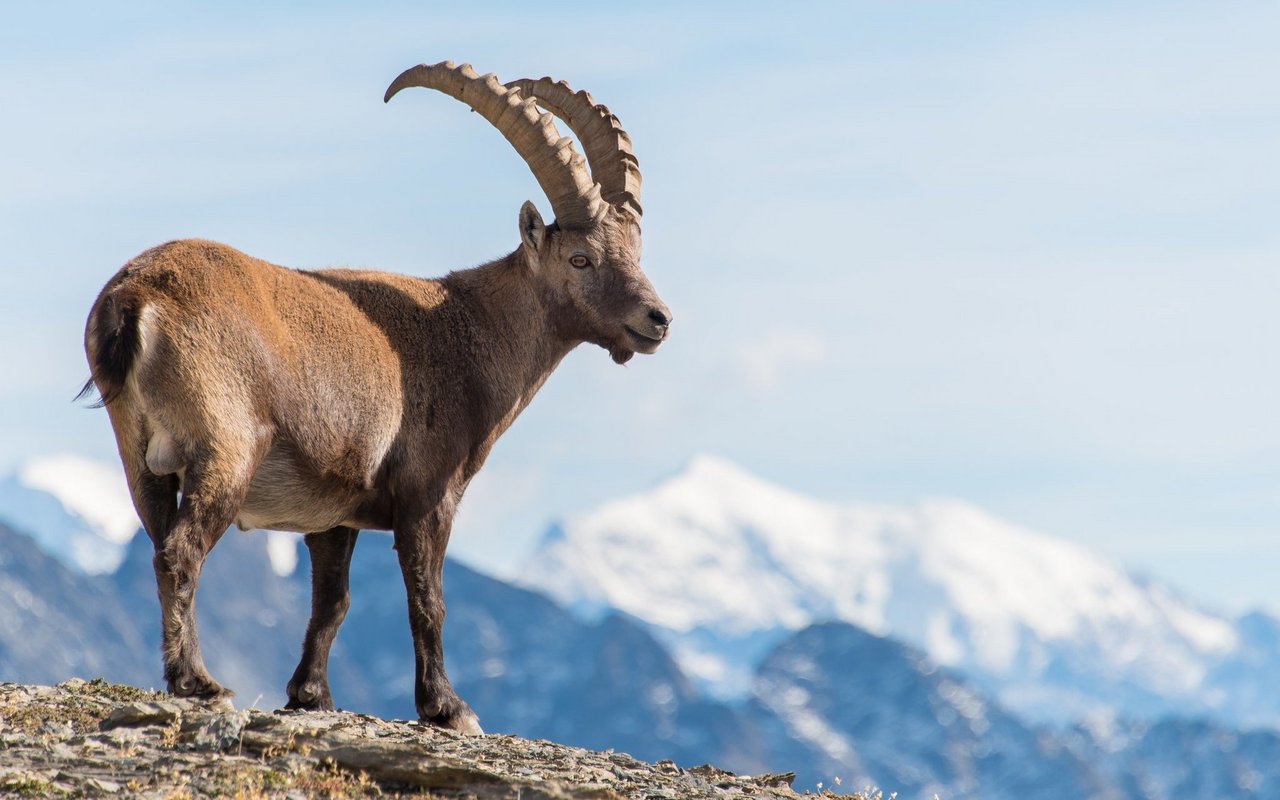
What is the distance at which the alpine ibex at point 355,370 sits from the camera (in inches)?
543

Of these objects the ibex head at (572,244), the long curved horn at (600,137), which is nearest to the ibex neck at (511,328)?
the ibex head at (572,244)

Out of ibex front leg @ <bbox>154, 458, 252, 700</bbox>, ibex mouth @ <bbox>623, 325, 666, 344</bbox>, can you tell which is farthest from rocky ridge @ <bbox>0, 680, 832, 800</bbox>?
ibex mouth @ <bbox>623, 325, 666, 344</bbox>

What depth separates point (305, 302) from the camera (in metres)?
15.3

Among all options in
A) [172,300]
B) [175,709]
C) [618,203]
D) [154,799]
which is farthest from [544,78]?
[154,799]

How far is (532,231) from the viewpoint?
17.8m

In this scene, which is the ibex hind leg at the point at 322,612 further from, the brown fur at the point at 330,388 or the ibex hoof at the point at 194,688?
the ibex hoof at the point at 194,688

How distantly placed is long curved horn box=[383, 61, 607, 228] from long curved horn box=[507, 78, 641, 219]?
2.78 ft

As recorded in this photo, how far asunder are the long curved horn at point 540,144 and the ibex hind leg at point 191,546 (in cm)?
486

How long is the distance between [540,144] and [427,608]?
4779mm

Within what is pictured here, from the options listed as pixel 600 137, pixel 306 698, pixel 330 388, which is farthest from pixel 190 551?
pixel 600 137

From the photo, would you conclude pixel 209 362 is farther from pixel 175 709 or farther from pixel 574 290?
pixel 574 290

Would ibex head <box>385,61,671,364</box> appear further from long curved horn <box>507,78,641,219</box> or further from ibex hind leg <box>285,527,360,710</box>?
ibex hind leg <box>285,527,360,710</box>

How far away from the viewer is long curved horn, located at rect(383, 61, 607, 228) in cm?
1772

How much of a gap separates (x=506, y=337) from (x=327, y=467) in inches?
118
